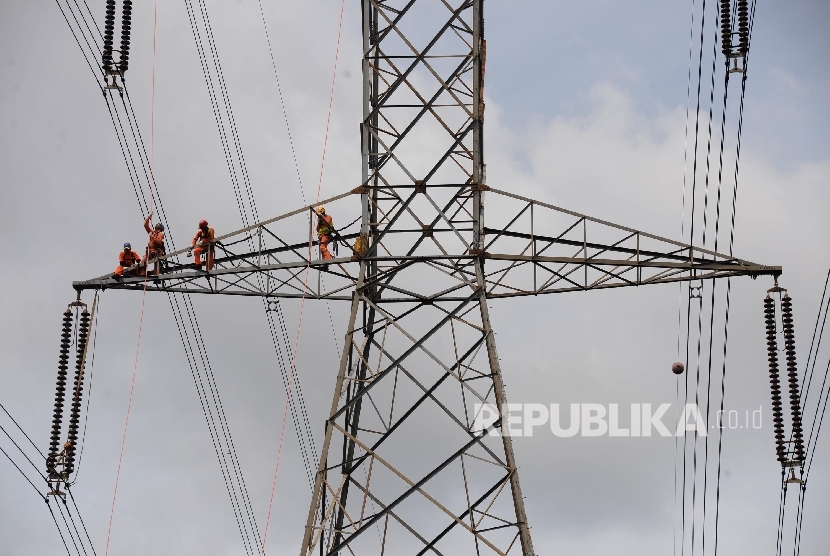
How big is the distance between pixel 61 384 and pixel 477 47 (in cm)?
1207

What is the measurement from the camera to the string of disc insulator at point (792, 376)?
118ft

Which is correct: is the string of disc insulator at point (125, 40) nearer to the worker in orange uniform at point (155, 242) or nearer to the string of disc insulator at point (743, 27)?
the worker in orange uniform at point (155, 242)

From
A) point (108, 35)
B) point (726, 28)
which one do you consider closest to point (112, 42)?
point (108, 35)

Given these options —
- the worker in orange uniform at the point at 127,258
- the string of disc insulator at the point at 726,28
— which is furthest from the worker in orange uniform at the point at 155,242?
the string of disc insulator at the point at 726,28

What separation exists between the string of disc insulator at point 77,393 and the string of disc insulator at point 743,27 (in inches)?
607

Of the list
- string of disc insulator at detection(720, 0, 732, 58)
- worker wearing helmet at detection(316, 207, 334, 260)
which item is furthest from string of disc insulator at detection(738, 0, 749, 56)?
worker wearing helmet at detection(316, 207, 334, 260)

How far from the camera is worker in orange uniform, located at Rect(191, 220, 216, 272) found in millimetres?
37750

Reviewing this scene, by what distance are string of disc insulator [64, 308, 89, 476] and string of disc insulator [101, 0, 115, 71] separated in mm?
5536

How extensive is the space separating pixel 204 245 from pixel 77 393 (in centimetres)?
468

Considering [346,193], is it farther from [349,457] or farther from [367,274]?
[349,457]

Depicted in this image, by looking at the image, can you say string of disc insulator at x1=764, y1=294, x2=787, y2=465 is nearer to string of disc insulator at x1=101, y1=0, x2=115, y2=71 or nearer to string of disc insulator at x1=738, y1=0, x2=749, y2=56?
string of disc insulator at x1=738, y1=0, x2=749, y2=56

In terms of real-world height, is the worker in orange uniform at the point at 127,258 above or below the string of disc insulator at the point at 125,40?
below

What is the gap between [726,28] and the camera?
122 ft

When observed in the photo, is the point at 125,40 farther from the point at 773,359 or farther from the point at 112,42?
the point at 773,359
